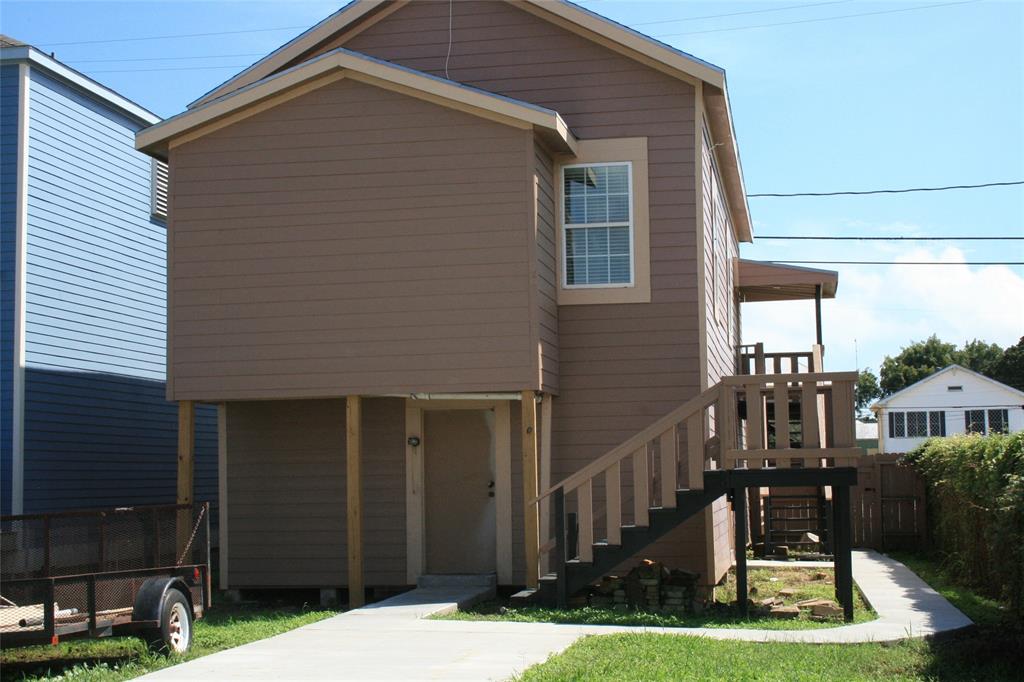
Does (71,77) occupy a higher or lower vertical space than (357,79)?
higher

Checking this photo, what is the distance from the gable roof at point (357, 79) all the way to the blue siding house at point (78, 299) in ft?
8.96

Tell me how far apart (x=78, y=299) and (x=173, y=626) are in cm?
853

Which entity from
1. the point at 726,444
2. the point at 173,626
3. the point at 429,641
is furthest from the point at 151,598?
the point at 726,444

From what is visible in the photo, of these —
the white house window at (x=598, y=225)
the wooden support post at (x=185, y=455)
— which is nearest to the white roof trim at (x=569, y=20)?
the white house window at (x=598, y=225)

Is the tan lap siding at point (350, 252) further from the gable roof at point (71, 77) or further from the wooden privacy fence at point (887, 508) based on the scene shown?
the wooden privacy fence at point (887, 508)

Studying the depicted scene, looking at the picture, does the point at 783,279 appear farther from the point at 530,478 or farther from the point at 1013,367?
the point at 1013,367

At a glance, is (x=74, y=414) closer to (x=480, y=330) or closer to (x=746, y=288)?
(x=480, y=330)

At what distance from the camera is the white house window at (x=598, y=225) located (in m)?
14.5

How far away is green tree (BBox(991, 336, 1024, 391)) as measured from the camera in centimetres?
5919

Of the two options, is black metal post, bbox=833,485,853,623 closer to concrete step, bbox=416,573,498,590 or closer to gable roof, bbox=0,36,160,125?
concrete step, bbox=416,573,498,590

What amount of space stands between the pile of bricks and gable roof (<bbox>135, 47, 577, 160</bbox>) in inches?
201

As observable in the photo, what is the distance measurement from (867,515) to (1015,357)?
42.8m

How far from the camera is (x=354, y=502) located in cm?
1350

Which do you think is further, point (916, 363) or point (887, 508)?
point (916, 363)
